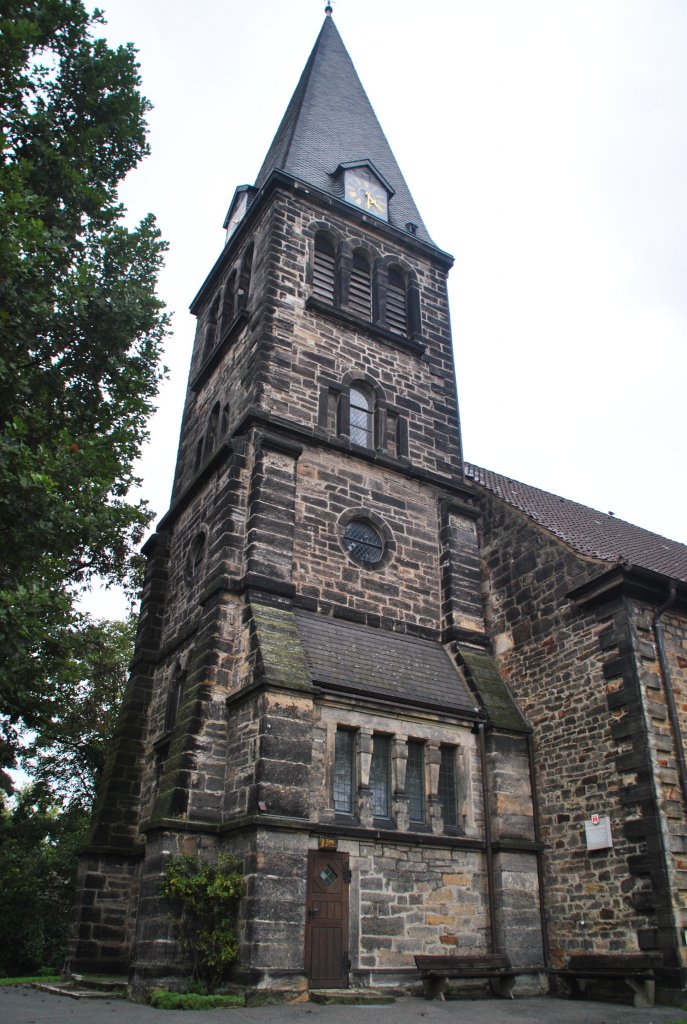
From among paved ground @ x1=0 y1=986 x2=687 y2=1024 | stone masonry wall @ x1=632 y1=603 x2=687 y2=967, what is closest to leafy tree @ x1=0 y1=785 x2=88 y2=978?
paved ground @ x1=0 y1=986 x2=687 y2=1024

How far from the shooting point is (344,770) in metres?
12.0

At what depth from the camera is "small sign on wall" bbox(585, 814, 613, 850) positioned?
12047mm

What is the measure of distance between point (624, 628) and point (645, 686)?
3.17ft

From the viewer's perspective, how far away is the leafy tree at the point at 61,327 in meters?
9.04

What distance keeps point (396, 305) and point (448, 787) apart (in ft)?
37.4

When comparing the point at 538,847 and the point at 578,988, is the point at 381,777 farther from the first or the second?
the point at 578,988

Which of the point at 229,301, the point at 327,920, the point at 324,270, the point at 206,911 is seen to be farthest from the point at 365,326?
the point at 206,911

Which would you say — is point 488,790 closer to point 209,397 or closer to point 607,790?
point 607,790

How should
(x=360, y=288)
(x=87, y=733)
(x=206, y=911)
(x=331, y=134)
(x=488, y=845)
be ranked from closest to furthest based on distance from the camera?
(x=206, y=911)
(x=488, y=845)
(x=360, y=288)
(x=331, y=134)
(x=87, y=733)

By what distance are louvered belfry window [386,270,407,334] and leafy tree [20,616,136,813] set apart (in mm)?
11842

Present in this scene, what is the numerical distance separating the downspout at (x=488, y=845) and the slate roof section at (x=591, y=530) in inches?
145

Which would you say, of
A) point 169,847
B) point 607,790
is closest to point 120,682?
point 169,847

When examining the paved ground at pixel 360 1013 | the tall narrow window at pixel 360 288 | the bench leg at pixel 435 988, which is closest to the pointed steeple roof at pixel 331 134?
the tall narrow window at pixel 360 288

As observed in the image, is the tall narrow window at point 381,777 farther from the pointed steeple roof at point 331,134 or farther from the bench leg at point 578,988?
the pointed steeple roof at point 331,134
